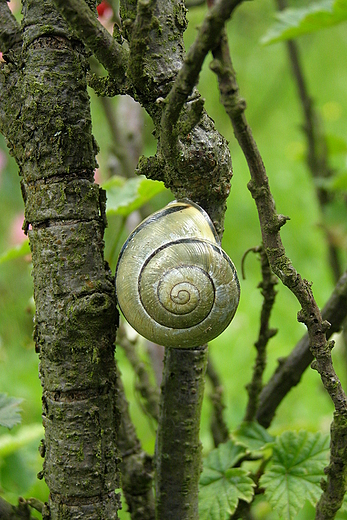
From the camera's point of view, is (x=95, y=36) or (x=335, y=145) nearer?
(x=95, y=36)

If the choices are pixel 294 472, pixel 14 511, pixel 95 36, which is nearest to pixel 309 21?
pixel 95 36

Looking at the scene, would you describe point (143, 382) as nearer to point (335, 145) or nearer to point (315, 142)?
point (315, 142)

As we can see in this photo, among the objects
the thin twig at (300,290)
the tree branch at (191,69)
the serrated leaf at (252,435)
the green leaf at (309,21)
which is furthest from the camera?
the green leaf at (309,21)

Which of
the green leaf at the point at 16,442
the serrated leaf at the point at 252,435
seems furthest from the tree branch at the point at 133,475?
the green leaf at the point at 16,442

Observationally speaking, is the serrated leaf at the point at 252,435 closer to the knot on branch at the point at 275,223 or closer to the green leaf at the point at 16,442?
the knot on branch at the point at 275,223

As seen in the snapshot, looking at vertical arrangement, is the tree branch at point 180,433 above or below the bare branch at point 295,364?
below

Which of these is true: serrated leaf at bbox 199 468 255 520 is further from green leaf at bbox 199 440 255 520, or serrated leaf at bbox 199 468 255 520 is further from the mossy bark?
the mossy bark

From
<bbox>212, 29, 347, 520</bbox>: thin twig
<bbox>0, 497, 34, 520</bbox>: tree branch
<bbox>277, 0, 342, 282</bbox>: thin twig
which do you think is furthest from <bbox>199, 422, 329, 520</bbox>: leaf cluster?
<bbox>277, 0, 342, 282</bbox>: thin twig
